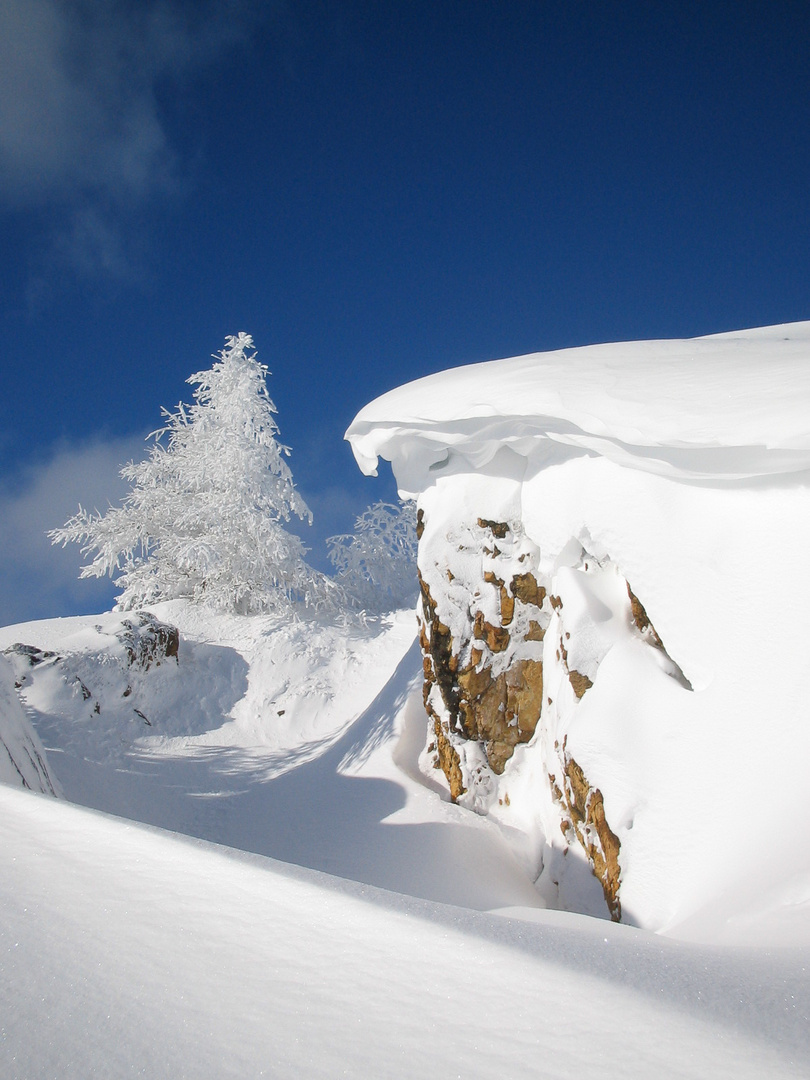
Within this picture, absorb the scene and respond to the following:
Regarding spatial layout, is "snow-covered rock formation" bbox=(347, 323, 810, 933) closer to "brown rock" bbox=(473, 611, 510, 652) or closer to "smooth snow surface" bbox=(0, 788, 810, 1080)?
"brown rock" bbox=(473, 611, 510, 652)


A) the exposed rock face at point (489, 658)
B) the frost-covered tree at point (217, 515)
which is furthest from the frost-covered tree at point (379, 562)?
the exposed rock face at point (489, 658)

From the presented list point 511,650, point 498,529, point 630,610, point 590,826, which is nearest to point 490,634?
point 511,650

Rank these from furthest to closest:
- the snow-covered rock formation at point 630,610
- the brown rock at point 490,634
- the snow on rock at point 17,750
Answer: the brown rock at point 490,634 → the snow on rock at point 17,750 → the snow-covered rock formation at point 630,610

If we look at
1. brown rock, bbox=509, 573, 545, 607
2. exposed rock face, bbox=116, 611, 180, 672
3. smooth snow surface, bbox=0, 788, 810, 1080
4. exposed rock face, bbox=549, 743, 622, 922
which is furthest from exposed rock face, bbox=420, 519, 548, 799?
exposed rock face, bbox=116, 611, 180, 672

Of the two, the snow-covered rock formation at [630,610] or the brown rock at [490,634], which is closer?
the snow-covered rock formation at [630,610]

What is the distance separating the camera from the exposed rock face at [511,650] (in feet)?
Result: 14.6

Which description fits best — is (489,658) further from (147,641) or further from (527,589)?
(147,641)

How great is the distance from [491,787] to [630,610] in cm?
252

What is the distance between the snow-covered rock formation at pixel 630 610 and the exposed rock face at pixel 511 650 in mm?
21

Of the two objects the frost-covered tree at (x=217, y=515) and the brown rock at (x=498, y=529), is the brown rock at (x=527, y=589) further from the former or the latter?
the frost-covered tree at (x=217, y=515)

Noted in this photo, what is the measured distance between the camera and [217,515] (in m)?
12.1

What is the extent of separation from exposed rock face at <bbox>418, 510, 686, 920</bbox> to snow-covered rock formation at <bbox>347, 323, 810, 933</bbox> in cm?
2

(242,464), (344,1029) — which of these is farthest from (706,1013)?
(242,464)

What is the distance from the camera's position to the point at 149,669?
30.8ft
